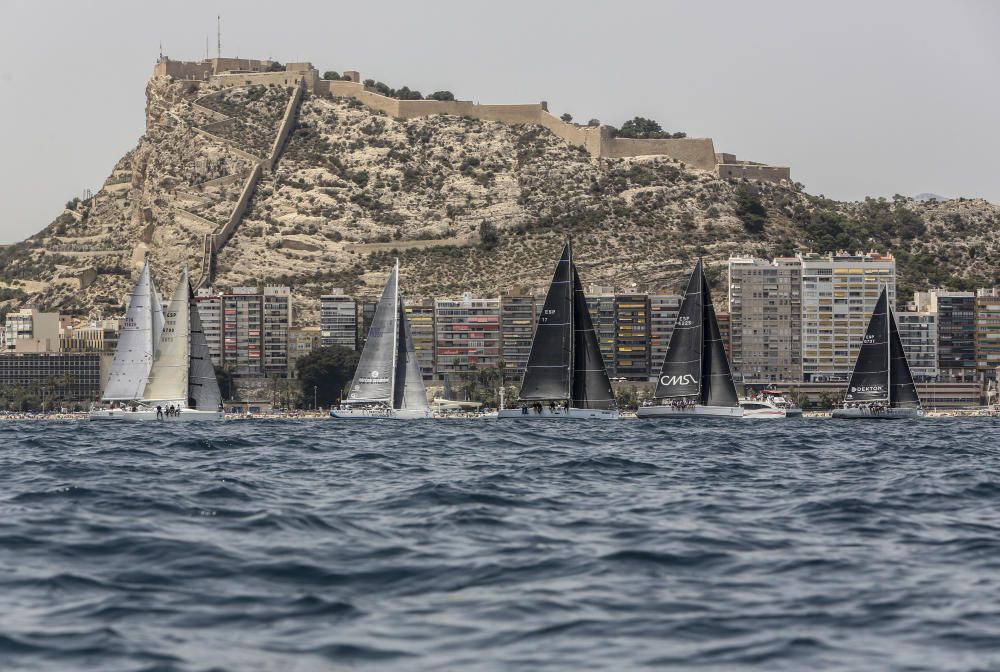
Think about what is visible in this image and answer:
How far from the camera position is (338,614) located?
53.3 ft

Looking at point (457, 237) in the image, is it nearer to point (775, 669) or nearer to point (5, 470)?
point (5, 470)

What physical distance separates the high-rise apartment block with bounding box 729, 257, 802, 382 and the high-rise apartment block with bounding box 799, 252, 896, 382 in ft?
3.31

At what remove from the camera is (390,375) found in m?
91.2

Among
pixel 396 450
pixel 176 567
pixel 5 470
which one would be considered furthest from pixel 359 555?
pixel 396 450

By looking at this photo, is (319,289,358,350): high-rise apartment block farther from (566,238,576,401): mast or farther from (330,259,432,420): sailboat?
(566,238,576,401): mast

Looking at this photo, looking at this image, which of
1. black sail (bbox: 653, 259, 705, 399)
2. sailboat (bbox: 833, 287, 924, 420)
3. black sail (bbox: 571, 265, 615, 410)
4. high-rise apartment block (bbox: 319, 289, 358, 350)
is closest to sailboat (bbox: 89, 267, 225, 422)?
black sail (bbox: 571, 265, 615, 410)

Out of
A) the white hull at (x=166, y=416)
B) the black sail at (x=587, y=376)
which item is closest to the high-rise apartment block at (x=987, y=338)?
the black sail at (x=587, y=376)

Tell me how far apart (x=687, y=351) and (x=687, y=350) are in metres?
0.08

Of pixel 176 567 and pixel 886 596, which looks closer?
pixel 886 596

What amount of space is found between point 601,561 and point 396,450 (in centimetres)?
2498

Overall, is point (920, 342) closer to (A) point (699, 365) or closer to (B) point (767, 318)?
(B) point (767, 318)

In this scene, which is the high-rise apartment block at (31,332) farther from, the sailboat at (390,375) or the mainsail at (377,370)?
the mainsail at (377,370)

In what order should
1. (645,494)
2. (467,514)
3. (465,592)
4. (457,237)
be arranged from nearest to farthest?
(465,592) → (467,514) → (645,494) → (457,237)

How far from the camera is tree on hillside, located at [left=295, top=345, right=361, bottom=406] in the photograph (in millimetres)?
162625
